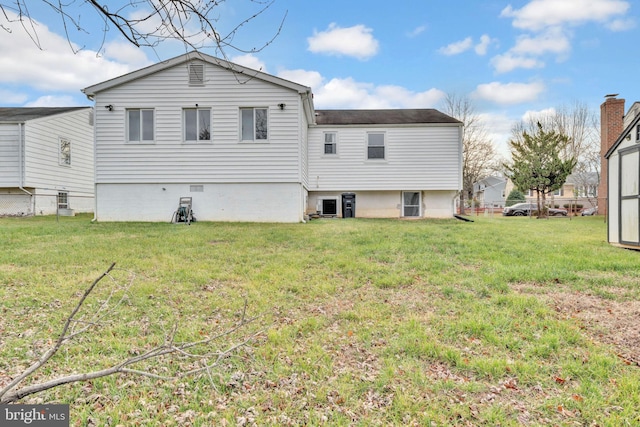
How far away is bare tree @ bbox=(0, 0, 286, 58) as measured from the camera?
2.20 metres

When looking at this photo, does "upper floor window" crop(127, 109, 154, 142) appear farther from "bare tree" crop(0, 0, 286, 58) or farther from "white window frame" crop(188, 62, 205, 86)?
"bare tree" crop(0, 0, 286, 58)

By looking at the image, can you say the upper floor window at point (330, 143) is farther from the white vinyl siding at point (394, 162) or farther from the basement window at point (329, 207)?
the basement window at point (329, 207)

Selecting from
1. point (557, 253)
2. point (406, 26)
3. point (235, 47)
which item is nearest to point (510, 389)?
point (235, 47)

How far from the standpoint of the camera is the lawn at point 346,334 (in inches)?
97.3

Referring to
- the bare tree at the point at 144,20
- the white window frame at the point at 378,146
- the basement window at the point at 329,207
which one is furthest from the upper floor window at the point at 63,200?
the bare tree at the point at 144,20

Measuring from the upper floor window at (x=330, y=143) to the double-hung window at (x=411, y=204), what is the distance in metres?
3.98

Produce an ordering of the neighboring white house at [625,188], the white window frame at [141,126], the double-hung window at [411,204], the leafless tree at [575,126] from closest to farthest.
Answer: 1. the neighboring white house at [625,188]
2. the white window frame at [141,126]
3. the double-hung window at [411,204]
4. the leafless tree at [575,126]

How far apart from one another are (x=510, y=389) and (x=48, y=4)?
4129 mm

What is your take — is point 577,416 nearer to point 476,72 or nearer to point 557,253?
point 557,253

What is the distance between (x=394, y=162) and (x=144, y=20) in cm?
1421

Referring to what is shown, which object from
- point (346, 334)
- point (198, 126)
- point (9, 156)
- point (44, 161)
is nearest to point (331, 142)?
point (198, 126)

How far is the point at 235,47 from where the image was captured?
2.53 metres

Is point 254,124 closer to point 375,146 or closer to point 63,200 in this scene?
point 375,146

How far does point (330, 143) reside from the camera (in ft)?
51.9
